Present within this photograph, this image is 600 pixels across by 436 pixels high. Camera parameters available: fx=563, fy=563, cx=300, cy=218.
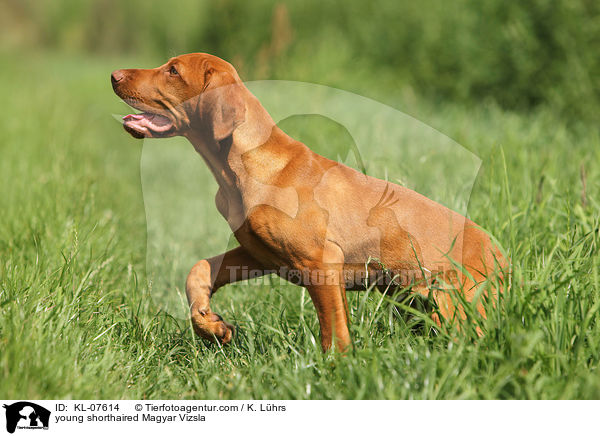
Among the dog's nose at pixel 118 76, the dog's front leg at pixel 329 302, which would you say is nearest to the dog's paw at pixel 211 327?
the dog's front leg at pixel 329 302

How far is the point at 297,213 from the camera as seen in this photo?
2311mm

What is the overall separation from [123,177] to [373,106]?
309 centimetres

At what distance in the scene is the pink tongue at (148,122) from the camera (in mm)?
2350

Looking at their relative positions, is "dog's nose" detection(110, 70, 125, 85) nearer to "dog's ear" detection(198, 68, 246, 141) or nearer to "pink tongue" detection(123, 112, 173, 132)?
"pink tongue" detection(123, 112, 173, 132)

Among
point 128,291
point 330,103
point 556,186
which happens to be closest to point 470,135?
point 556,186

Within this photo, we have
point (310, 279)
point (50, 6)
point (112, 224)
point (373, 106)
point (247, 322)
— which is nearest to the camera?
point (310, 279)

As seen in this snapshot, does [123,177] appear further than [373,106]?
Yes

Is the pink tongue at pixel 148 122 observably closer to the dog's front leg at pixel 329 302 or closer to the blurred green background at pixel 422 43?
the dog's front leg at pixel 329 302

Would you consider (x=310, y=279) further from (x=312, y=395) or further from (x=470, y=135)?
(x=470, y=135)

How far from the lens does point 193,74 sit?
238cm

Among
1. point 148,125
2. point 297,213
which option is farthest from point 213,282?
point 148,125
